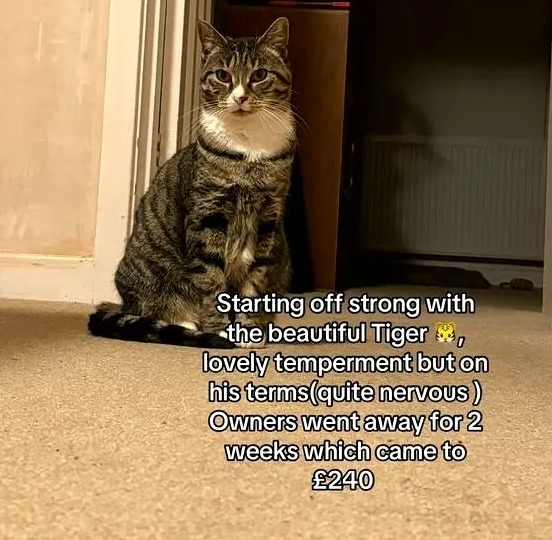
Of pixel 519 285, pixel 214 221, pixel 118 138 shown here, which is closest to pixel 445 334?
pixel 214 221

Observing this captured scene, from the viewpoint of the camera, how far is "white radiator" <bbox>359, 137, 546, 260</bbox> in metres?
3.52

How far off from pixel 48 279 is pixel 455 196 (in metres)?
2.59

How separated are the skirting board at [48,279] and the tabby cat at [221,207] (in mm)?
244

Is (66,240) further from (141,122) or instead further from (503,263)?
(503,263)

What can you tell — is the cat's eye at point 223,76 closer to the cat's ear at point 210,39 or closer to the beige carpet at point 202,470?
the cat's ear at point 210,39

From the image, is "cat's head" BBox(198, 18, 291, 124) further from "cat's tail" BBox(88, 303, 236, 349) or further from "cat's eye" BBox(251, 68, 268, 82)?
"cat's tail" BBox(88, 303, 236, 349)

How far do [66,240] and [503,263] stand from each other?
8.60 ft

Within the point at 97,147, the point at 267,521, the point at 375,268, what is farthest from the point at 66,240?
the point at 375,268

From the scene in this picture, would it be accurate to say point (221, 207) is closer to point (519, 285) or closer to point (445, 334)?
point (445, 334)

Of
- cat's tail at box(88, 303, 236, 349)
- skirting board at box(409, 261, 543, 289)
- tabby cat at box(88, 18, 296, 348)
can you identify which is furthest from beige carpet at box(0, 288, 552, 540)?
skirting board at box(409, 261, 543, 289)

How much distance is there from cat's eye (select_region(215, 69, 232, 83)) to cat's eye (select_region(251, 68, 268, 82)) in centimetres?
4

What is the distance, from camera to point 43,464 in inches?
19.9

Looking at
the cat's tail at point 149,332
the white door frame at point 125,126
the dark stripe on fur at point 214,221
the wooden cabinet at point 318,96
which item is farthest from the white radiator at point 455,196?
the cat's tail at point 149,332

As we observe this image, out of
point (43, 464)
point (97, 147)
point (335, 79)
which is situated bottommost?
point (43, 464)
